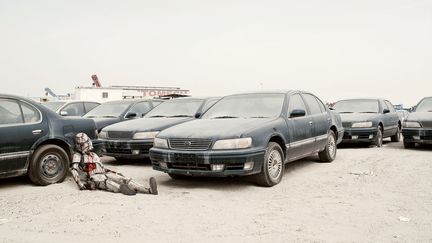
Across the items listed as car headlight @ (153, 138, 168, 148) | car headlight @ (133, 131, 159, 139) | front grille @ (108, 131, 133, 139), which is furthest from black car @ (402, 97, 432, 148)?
car headlight @ (153, 138, 168, 148)

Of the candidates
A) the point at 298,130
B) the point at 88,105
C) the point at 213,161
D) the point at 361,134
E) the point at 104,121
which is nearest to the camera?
the point at 213,161

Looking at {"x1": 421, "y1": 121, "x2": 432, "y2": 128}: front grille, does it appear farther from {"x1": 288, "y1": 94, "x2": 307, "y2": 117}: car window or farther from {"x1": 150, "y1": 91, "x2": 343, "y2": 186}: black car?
{"x1": 288, "y1": 94, "x2": 307, "y2": 117}: car window

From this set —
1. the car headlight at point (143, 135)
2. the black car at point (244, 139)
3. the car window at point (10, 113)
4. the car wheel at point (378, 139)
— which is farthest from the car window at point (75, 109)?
the car wheel at point (378, 139)

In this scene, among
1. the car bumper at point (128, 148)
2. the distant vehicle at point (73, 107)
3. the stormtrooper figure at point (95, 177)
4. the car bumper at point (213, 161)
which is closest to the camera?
the stormtrooper figure at point (95, 177)

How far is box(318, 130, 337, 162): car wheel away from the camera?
8719 millimetres

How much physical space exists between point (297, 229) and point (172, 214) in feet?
4.55

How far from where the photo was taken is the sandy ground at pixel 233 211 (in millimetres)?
4035

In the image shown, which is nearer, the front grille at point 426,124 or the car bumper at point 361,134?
the front grille at point 426,124

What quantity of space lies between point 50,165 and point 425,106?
9575 millimetres

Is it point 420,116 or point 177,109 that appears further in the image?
point 420,116

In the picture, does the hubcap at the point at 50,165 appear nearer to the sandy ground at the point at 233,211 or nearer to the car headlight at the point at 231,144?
the sandy ground at the point at 233,211

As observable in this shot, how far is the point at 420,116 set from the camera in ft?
35.3

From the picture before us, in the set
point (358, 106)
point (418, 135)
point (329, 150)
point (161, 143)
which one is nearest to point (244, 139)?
point (161, 143)

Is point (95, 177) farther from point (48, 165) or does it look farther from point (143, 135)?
point (143, 135)
